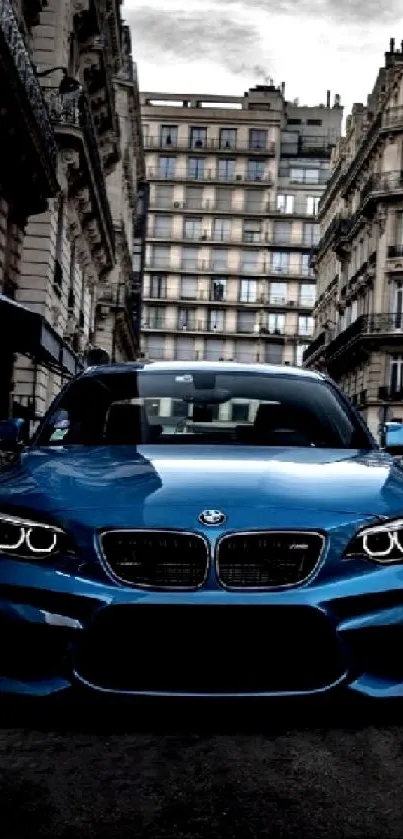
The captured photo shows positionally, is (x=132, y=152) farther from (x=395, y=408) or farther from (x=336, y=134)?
(x=336, y=134)

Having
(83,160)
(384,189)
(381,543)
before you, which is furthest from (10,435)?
(384,189)

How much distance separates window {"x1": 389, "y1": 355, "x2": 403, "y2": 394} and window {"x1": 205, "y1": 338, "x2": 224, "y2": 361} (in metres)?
37.2

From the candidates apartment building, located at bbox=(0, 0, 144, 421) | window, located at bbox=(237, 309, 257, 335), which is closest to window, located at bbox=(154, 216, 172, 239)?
window, located at bbox=(237, 309, 257, 335)

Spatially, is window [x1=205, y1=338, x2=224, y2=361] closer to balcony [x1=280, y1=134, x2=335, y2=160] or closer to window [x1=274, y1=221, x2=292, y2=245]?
window [x1=274, y1=221, x2=292, y2=245]

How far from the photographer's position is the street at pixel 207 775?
2656 millimetres

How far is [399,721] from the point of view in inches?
127

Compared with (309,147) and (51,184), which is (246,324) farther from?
(51,184)

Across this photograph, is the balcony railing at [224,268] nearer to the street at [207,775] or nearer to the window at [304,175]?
the window at [304,175]

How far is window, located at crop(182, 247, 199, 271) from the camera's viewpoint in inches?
3280

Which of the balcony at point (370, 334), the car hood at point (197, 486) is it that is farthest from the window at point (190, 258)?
the car hood at point (197, 486)

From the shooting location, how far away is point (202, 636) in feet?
9.94

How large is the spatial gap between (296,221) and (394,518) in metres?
81.4

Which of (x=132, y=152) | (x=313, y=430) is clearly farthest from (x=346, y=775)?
(x=132, y=152)

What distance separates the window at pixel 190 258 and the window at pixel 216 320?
3797 mm
